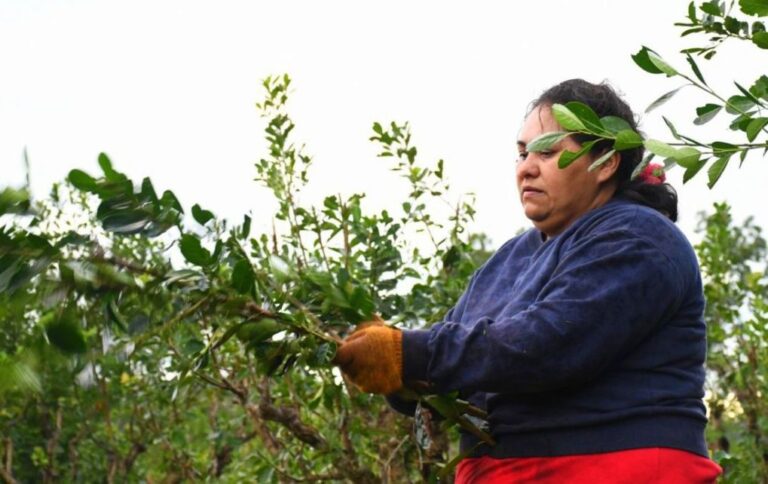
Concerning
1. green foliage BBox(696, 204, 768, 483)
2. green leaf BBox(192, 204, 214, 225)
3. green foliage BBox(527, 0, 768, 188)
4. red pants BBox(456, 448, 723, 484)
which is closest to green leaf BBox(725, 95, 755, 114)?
green foliage BBox(527, 0, 768, 188)

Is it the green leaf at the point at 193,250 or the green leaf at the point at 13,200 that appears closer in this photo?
the green leaf at the point at 13,200

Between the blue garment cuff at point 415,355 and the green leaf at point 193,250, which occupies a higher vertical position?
the green leaf at point 193,250

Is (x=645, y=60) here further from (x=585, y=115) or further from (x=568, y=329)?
(x=568, y=329)

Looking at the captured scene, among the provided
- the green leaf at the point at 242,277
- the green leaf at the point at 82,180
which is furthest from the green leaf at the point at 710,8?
the green leaf at the point at 82,180

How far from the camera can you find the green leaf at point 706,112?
176 cm

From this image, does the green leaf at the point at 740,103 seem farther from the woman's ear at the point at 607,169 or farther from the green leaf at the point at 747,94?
the woman's ear at the point at 607,169

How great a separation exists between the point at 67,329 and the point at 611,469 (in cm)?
118

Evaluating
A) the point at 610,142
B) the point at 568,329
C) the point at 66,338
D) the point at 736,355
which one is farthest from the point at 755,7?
the point at 736,355

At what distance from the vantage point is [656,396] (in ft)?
7.63

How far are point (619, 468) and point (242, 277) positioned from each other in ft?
2.61

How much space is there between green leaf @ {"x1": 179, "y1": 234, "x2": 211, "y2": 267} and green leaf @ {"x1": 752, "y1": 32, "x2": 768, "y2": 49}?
102cm

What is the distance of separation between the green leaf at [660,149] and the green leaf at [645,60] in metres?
0.11

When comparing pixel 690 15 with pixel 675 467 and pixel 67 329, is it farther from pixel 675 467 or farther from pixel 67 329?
pixel 67 329

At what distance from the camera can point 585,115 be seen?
170cm
